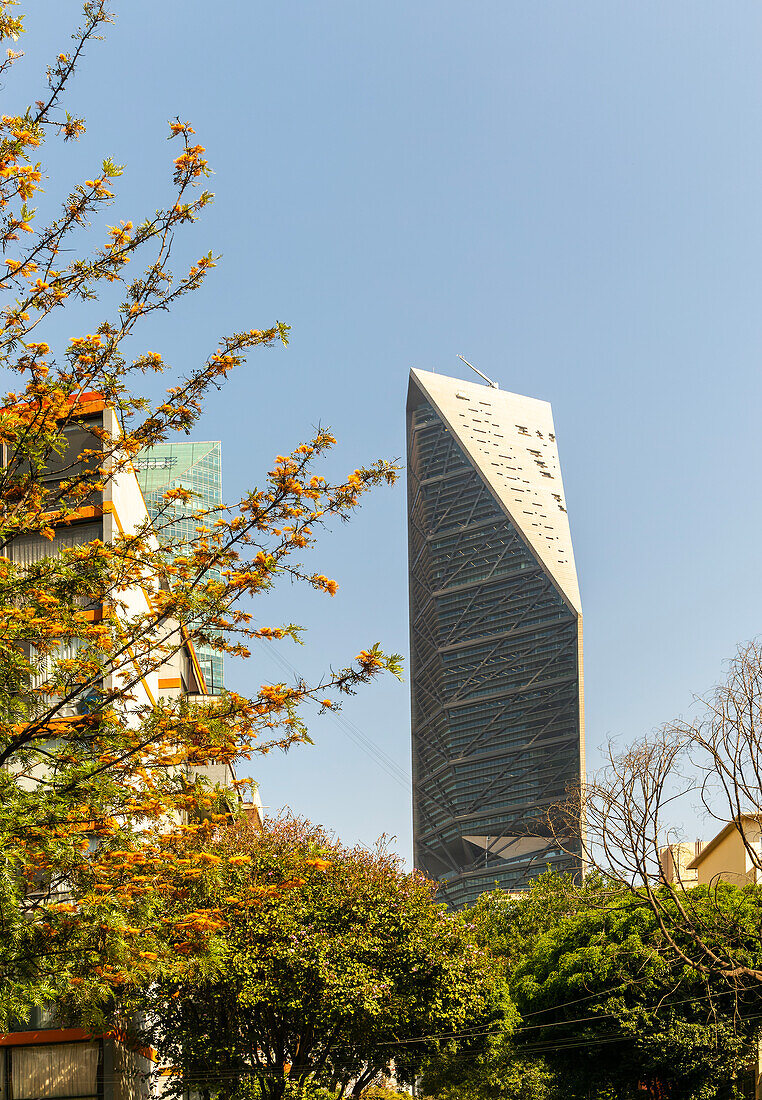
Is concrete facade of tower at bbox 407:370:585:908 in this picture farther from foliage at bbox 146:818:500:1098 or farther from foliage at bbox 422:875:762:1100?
foliage at bbox 146:818:500:1098

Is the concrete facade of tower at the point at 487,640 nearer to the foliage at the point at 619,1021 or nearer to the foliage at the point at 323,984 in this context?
the foliage at the point at 619,1021

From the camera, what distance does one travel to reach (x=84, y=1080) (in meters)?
16.7

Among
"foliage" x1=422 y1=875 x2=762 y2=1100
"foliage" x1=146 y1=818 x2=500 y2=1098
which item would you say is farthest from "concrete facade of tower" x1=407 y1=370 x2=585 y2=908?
"foliage" x1=146 y1=818 x2=500 y2=1098

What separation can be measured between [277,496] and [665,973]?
17580 mm

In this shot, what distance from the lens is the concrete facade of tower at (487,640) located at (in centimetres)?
11994

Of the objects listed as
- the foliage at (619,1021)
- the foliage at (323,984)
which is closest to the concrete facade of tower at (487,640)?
the foliage at (619,1021)

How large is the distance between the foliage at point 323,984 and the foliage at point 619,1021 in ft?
6.78

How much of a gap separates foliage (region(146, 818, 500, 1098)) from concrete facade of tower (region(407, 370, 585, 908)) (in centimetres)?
9608

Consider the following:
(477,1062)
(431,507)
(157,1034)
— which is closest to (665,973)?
(477,1062)

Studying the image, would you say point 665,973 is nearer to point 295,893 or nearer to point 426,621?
point 295,893

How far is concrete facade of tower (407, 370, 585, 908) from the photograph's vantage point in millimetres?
119938

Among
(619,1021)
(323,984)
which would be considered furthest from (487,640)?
(323,984)

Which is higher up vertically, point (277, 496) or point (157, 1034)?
point (277, 496)

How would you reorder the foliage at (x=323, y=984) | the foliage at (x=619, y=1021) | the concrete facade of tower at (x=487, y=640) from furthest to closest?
the concrete facade of tower at (x=487, y=640) → the foliage at (x=619, y=1021) → the foliage at (x=323, y=984)
